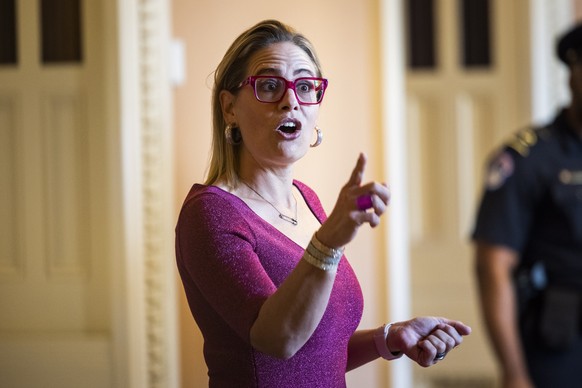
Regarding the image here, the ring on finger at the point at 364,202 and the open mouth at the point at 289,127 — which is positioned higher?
the open mouth at the point at 289,127

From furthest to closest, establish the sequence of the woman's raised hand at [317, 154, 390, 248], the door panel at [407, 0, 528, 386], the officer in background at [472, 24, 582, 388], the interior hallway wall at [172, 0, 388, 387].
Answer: the door panel at [407, 0, 528, 386]
the officer in background at [472, 24, 582, 388]
the interior hallway wall at [172, 0, 388, 387]
the woman's raised hand at [317, 154, 390, 248]

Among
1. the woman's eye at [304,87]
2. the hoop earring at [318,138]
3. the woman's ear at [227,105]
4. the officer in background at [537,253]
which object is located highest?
the woman's eye at [304,87]

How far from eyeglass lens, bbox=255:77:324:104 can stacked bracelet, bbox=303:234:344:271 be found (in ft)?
0.26

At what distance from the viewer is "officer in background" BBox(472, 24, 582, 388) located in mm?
1854

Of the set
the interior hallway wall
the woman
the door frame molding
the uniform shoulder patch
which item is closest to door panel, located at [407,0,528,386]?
the uniform shoulder patch

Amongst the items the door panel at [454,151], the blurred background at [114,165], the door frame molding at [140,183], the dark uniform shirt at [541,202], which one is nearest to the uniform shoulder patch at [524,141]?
the dark uniform shirt at [541,202]

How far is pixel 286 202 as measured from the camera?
0.61 metres

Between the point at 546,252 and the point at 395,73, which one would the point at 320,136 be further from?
the point at 546,252

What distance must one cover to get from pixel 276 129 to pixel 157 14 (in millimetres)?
221

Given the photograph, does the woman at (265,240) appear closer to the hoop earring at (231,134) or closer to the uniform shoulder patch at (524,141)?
the hoop earring at (231,134)

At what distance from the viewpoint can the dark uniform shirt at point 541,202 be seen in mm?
1856

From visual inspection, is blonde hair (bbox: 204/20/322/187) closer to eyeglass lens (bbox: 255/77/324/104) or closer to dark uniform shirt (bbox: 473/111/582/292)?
eyeglass lens (bbox: 255/77/324/104)

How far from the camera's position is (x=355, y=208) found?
54cm

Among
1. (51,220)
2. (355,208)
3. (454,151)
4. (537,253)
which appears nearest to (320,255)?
(355,208)
